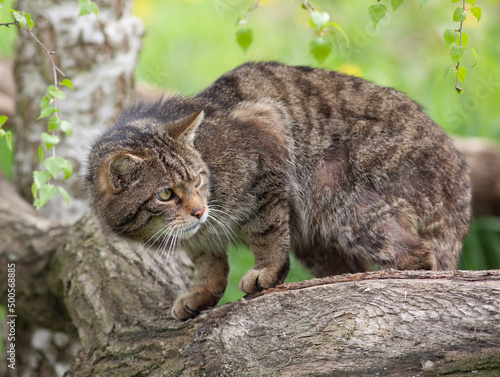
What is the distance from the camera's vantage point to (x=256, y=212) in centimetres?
267

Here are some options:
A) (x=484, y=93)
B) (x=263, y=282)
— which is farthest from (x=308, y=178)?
(x=484, y=93)

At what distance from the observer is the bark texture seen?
11.8ft

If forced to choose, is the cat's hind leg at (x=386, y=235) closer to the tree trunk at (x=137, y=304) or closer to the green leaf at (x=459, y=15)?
the tree trunk at (x=137, y=304)

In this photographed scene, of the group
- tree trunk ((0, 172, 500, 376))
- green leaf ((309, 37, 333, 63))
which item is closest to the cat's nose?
tree trunk ((0, 172, 500, 376))

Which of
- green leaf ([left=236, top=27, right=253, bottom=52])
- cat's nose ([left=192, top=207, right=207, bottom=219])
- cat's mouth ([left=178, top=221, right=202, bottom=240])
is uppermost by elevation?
green leaf ([left=236, top=27, right=253, bottom=52])

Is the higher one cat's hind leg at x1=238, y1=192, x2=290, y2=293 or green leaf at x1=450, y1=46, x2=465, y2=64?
green leaf at x1=450, y1=46, x2=465, y2=64

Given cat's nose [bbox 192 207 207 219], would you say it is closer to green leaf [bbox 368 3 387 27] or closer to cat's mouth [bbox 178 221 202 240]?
cat's mouth [bbox 178 221 202 240]

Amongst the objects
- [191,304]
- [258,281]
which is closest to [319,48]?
[258,281]

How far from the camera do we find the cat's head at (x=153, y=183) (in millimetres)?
2432

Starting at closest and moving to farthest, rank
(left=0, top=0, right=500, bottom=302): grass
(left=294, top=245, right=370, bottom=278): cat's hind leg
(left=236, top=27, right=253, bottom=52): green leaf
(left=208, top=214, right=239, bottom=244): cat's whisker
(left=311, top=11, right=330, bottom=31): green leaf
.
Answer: (left=311, top=11, right=330, bottom=31): green leaf → (left=236, top=27, right=253, bottom=52): green leaf → (left=208, top=214, right=239, bottom=244): cat's whisker → (left=294, top=245, right=370, bottom=278): cat's hind leg → (left=0, top=0, right=500, bottom=302): grass

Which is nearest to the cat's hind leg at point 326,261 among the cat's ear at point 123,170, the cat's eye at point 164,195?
the cat's eye at point 164,195

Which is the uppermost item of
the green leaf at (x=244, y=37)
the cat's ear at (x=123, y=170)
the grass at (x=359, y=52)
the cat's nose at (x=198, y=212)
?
the grass at (x=359, y=52)

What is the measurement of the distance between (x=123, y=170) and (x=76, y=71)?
156cm

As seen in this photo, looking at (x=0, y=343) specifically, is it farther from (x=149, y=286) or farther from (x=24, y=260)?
(x=149, y=286)
